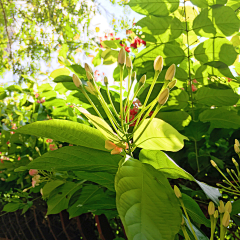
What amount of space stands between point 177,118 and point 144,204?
0.26 meters

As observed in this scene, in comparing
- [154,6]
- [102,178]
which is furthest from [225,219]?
[154,6]

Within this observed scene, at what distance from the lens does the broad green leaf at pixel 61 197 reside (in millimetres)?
426

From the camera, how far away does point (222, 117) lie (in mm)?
398

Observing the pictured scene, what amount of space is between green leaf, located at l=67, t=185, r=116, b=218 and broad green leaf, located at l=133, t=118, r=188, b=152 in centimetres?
18

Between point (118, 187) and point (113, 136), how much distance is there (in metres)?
0.07

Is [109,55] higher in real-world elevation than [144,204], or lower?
higher

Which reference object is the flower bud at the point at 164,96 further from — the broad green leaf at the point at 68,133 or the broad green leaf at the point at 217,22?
the broad green leaf at the point at 217,22

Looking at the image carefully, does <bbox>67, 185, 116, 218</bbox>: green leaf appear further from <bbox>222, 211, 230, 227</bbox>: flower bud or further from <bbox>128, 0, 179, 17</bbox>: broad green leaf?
<bbox>128, 0, 179, 17</bbox>: broad green leaf

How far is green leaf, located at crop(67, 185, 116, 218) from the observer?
0.38 m

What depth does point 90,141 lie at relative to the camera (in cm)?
23

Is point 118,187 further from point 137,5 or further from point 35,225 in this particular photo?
point 35,225

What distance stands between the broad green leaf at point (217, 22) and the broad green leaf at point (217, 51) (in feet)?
0.05

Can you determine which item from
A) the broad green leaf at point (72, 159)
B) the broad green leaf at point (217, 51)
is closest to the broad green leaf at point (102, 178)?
the broad green leaf at point (72, 159)

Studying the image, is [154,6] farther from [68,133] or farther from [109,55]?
[68,133]
